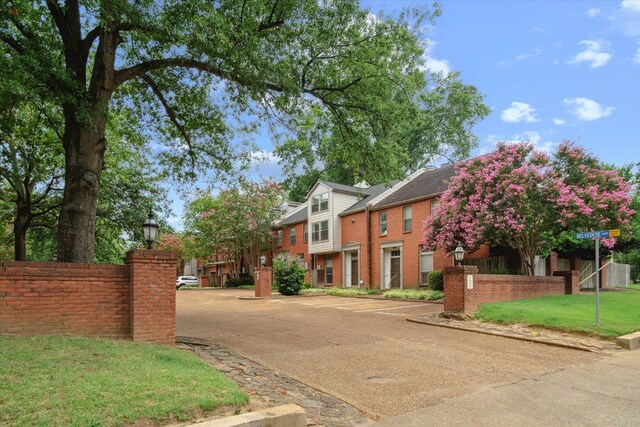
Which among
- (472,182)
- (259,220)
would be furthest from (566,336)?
(259,220)

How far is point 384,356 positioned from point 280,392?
2971 millimetres

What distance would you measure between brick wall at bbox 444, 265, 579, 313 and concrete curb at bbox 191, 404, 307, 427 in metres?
9.68

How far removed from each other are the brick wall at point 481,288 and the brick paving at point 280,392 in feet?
25.5

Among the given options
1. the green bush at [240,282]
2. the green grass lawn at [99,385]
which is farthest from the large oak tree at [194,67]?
the green bush at [240,282]

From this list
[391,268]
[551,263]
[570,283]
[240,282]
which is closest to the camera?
[570,283]

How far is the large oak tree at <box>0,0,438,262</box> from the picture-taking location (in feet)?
28.2

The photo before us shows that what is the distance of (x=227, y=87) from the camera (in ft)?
40.0

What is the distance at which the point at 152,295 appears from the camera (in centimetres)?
791

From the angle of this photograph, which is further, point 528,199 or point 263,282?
point 263,282

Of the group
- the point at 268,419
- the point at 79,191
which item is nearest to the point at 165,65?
the point at 79,191

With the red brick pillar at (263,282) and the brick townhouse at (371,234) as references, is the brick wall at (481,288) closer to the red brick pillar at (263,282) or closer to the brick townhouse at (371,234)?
the brick townhouse at (371,234)

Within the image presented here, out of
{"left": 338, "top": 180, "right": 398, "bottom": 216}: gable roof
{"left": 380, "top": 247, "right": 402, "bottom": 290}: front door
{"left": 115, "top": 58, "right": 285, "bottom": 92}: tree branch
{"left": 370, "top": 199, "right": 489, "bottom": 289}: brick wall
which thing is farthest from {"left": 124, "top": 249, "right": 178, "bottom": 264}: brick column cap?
{"left": 338, "top": 180, "right": 398, "bottom": 216}: gable roof

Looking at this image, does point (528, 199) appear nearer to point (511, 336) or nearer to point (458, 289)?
point (458, 289)

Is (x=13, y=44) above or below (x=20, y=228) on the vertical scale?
above
